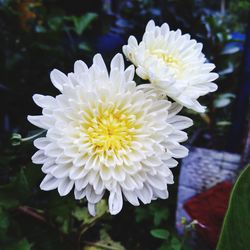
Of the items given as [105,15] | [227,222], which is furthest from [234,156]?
[105,15]

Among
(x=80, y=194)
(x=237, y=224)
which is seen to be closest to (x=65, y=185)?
(x=80, y=194)

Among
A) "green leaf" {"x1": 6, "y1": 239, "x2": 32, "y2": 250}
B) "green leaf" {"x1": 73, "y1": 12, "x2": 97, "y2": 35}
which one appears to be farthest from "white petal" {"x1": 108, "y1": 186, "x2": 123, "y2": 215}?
"green leaf" {"x1": 73, "y1": 12, "x2": 97, "y2": 35}

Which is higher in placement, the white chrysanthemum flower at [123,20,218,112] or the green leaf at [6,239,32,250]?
the white chrysanthemum flower at [123,20,218,112]

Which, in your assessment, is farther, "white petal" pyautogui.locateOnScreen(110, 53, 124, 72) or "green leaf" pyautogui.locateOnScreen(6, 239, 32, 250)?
"green leaf" pyautogui.locateOnScreen(6, 239, 32, 250)

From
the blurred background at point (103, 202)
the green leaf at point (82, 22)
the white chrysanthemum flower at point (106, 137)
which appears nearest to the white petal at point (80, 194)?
the white chrysanthemum flower at point (106, 137)

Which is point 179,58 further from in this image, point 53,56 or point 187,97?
point 53,56

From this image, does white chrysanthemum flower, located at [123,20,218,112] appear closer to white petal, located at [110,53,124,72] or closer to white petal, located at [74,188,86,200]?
white petal, located at [110,53,124,72]

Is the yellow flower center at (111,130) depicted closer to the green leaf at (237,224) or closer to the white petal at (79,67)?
the white petal at (79,67)

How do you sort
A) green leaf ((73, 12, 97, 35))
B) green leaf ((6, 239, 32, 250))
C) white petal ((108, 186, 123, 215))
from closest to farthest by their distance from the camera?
white petal ((108, 186, 123, 215)), green leaf ((6, 239, 32, 250)), green leaf ((73, 12, 97, 35))
